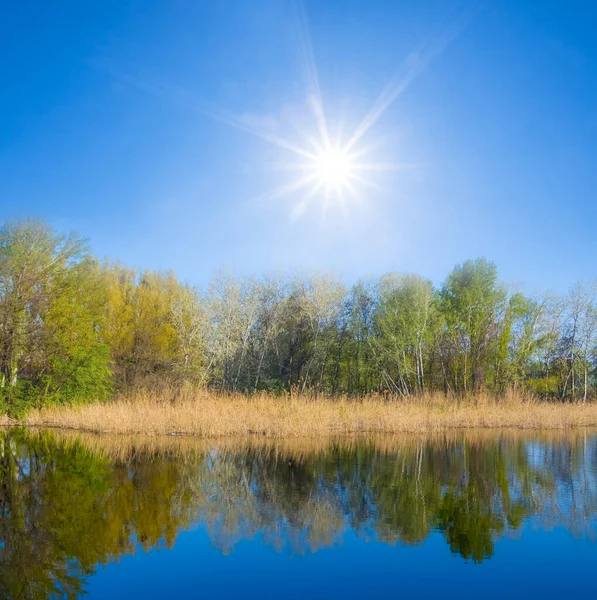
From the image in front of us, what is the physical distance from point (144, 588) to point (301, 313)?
33.9m

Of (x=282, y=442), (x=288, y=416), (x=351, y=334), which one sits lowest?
(x=282, y=442)

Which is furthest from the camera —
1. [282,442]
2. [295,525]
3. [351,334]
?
[351,334]

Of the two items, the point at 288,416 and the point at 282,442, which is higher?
the point at 288,416

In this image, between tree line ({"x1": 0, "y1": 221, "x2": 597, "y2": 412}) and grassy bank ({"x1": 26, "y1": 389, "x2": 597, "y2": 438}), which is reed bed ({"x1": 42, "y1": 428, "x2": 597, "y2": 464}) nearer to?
grassy bank ({"x1": 26, "y1": 389, "x2": 597, "y2": 438})

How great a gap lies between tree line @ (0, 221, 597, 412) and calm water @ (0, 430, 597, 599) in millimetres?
21731

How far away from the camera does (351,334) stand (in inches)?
1706

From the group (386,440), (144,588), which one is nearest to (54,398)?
(386,440)

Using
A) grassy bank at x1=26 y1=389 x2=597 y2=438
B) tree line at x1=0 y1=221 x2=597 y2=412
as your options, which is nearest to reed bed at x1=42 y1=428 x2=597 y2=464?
grassy bank at x1=26 y1=389 x2=597 y2=438

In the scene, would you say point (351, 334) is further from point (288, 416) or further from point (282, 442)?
point (282, 442)

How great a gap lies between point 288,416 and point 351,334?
67.3 feet

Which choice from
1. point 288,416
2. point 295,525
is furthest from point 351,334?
point 295,525

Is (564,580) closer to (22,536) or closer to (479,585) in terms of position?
(479,585)

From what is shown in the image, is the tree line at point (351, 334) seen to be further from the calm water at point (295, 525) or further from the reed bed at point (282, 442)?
the calm water at point (295, 525)

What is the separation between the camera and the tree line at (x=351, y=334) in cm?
3981
